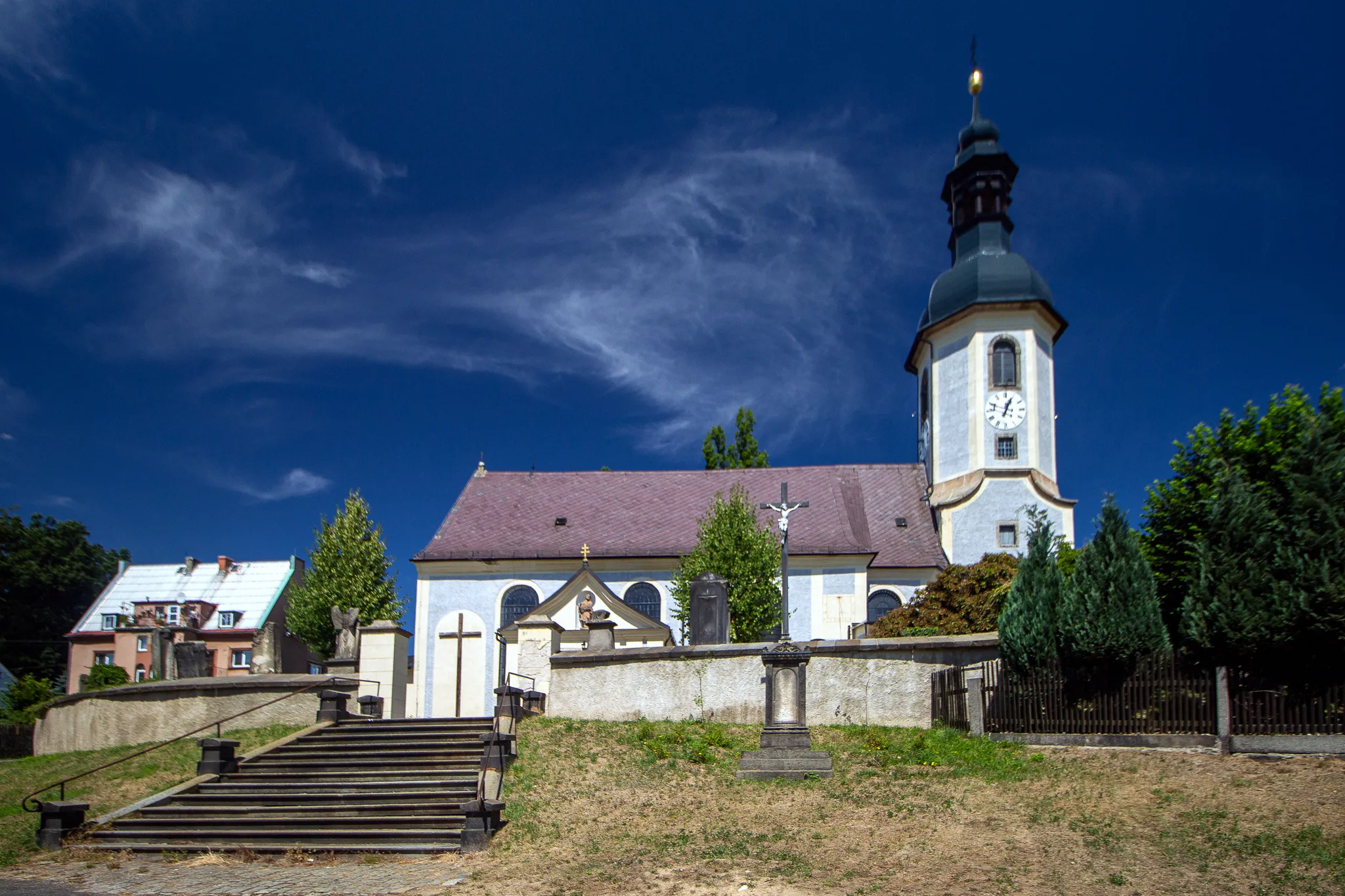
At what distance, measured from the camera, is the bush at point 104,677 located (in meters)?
27.4

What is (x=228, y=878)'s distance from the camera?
11.0m

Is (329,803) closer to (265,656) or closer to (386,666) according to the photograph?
(386,666)

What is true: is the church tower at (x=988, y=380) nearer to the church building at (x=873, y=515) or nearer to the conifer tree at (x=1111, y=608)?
the church building at (x=873, y=515)

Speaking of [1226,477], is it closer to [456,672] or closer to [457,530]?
[456,672]

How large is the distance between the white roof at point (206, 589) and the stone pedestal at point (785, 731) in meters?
32.9

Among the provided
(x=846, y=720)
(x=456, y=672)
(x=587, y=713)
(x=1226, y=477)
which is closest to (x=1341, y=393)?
(x=1226, y=477)

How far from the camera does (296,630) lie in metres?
35.4

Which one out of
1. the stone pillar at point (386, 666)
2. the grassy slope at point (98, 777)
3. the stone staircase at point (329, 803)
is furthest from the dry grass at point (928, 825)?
the grassy slope at point (98, 777)

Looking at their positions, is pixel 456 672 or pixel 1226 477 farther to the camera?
pixel 456 672

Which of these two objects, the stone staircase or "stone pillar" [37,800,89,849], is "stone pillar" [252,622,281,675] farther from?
"stone pillar" [37,800,89,849]

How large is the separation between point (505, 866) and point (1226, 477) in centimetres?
1155

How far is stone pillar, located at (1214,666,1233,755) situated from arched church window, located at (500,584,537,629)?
21.2 meters

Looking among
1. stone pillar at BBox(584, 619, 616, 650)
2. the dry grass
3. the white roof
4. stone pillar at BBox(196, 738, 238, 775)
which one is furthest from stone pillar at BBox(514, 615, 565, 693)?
the white roof

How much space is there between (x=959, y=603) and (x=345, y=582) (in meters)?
20.0
